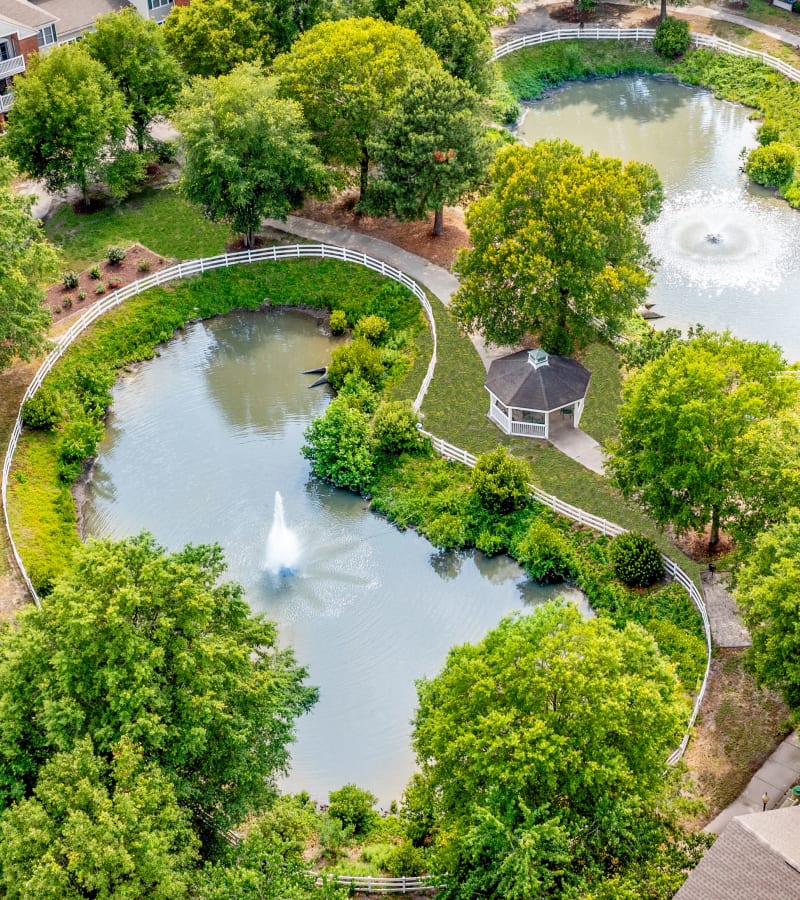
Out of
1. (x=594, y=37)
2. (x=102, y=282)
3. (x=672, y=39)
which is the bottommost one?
(x=102, y=282)

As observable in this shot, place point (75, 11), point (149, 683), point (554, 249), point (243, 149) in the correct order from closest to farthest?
1. point (149, 683)
2. point (554, 249)
3. point (243, 149)
4. point (75, 11)

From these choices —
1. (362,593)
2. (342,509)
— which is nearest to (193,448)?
(342,509)

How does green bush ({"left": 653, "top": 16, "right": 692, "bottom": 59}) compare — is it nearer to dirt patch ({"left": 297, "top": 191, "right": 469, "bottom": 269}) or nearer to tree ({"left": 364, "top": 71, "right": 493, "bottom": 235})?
dirt patch ({"left": 297, "top": 191, "right": 469, "bottom": 269})

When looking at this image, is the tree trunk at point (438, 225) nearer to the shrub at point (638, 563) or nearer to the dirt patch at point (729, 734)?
the shrub at point (638, 563)

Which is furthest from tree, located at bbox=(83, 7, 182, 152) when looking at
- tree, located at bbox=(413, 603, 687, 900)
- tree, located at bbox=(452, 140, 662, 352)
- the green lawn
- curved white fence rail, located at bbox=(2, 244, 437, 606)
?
tree, located at bbox=(413, 603, 687, 900)

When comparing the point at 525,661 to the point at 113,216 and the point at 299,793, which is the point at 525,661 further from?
the point at 113,216

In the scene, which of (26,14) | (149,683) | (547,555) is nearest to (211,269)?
(26,14)

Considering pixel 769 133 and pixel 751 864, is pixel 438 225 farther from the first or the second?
pixel 751 864

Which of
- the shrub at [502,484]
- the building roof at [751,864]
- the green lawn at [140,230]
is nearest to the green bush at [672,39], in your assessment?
the green lawn at [140,230]
